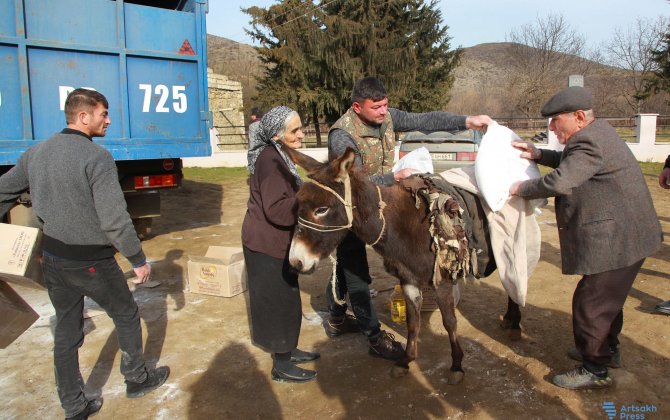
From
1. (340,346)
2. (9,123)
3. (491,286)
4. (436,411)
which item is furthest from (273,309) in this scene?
(9,123)

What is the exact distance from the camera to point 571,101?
109 inches

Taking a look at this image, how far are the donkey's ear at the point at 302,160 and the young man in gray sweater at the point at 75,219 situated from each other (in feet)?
3.34

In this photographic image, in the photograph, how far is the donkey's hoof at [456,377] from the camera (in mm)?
3129

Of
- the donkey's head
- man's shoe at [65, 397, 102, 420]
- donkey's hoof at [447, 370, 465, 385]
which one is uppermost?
the donkey's head

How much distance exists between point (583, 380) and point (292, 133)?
2.47 meters

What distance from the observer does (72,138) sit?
260 cm

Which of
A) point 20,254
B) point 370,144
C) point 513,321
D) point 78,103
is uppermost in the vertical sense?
point 78,103

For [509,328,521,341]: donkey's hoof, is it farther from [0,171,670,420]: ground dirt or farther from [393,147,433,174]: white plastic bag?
[393,147,433,174]: white plastic bag

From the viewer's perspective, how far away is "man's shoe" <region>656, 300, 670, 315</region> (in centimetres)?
405

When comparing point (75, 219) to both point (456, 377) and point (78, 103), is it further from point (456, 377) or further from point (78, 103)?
point (456, 377)

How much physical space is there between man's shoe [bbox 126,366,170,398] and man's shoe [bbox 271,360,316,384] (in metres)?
0.81

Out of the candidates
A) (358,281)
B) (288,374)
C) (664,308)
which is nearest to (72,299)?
(288,374)

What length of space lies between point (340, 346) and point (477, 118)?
2.12m

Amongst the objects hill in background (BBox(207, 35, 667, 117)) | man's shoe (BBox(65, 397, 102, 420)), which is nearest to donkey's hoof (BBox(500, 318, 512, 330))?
man's shoe (BBox(65, 397, 102, 420))
